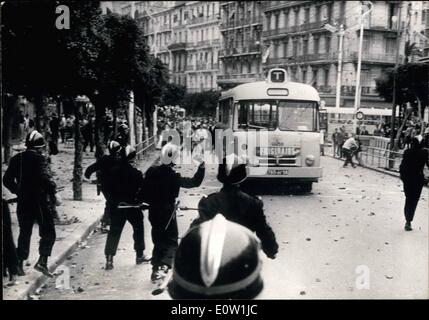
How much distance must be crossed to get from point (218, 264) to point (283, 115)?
1300 cm

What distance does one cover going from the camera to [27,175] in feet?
22.7

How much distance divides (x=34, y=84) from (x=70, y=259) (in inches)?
93.2

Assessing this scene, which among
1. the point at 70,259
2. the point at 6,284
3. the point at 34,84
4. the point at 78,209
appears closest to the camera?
the point at 6,284

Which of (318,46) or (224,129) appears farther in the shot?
(318,46)

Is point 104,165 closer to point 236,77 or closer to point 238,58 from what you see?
point 238,58

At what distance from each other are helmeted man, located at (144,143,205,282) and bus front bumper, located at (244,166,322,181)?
8.17 meters

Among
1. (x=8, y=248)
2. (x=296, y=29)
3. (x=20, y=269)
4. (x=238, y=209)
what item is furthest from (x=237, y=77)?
(x=238, y=209)

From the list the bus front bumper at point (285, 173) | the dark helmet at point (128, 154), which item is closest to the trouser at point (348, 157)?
the bus front bumper at point (285, 173)

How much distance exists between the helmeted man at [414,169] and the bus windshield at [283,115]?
543 cm

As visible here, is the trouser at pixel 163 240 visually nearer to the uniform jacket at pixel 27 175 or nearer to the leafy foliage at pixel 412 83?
the uniform jacket at pixel 27 175

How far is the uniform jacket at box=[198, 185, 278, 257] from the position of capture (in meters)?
3.93

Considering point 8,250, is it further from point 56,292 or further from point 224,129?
point 224,129

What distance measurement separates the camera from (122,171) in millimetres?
7285
